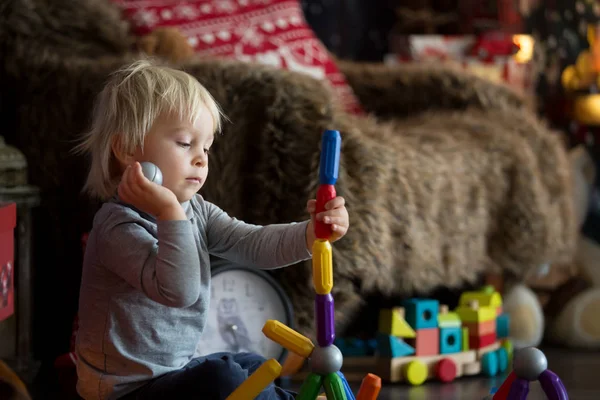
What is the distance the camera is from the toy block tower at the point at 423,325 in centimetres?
179

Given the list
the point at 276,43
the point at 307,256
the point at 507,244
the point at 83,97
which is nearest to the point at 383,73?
the point at 276,43

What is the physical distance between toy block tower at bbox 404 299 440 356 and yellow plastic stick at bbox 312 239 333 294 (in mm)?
845

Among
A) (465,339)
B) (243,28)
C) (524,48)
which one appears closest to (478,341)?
(465,339)

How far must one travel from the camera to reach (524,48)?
3.07 metres

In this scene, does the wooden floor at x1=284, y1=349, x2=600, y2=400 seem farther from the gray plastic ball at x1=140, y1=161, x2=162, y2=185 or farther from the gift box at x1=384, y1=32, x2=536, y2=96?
the gift box at x1=384, y1=32, x2=536, y2=96

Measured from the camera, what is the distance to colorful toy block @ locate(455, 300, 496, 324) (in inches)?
73.7

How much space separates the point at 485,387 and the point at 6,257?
919 mm

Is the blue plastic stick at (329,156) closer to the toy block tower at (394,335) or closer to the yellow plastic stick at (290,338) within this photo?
the yellow plastic stick at (290,338)

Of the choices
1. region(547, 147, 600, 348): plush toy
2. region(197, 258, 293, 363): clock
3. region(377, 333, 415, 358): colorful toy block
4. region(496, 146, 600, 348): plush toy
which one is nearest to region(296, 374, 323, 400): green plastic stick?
region(197, 258, 293, 363): clock

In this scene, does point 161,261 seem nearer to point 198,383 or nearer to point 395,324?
point 198,383

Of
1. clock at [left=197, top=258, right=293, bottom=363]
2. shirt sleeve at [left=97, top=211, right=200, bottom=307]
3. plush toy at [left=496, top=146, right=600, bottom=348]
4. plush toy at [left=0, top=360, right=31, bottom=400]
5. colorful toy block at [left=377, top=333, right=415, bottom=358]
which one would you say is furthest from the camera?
plush toy at [left=496, top=146, right=600, bottom=348]

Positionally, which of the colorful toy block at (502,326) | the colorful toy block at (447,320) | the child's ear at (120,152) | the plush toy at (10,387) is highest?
the child's ear at (120,152)

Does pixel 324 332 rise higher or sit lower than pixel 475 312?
higher

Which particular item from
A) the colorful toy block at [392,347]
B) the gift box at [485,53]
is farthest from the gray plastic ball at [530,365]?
the gift box at [485,53]
